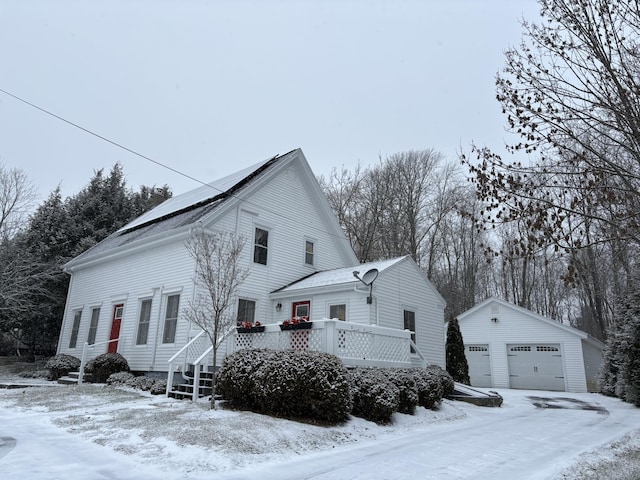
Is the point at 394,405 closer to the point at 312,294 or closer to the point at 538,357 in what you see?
the point at 312,294

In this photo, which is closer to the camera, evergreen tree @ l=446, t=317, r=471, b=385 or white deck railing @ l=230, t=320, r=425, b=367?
white deck railing @ l=230, t=320, r=425, b=367

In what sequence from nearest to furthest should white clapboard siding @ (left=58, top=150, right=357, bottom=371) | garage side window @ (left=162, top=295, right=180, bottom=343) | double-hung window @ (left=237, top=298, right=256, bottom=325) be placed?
garage side window @ (left=162, top=295, right=180, bottom=343) → white clapboard siding @ (left=58, top=150, right=357, bottom=371) → double-hung window @ (left=237, top=298, right=256, bottom=325)

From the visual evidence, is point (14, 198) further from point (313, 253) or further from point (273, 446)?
point (273, 446)

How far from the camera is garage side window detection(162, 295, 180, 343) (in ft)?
45.2

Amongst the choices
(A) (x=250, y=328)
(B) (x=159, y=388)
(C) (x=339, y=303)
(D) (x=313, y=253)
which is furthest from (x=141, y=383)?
(D) (x=313, y=253)

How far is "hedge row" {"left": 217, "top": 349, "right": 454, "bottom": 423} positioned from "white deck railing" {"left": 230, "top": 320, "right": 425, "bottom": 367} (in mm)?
637

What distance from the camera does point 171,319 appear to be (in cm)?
1391

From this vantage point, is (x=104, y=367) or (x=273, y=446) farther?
(x=104, y=367)

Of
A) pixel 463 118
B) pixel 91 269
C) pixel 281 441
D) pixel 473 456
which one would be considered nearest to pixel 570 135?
pixel 463 118

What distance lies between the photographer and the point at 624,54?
550 cm

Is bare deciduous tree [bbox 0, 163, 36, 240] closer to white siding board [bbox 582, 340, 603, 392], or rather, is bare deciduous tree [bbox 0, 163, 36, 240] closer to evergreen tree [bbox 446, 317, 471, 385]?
evergreen tree [bbox 446, 317, 471, 385]

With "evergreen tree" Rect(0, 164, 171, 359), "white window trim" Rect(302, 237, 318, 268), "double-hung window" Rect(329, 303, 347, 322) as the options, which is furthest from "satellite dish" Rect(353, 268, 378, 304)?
"evergreen tree" Rect(0, 164, 171, 359)

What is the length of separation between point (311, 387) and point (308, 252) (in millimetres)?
9515

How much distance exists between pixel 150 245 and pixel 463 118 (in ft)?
38.2
